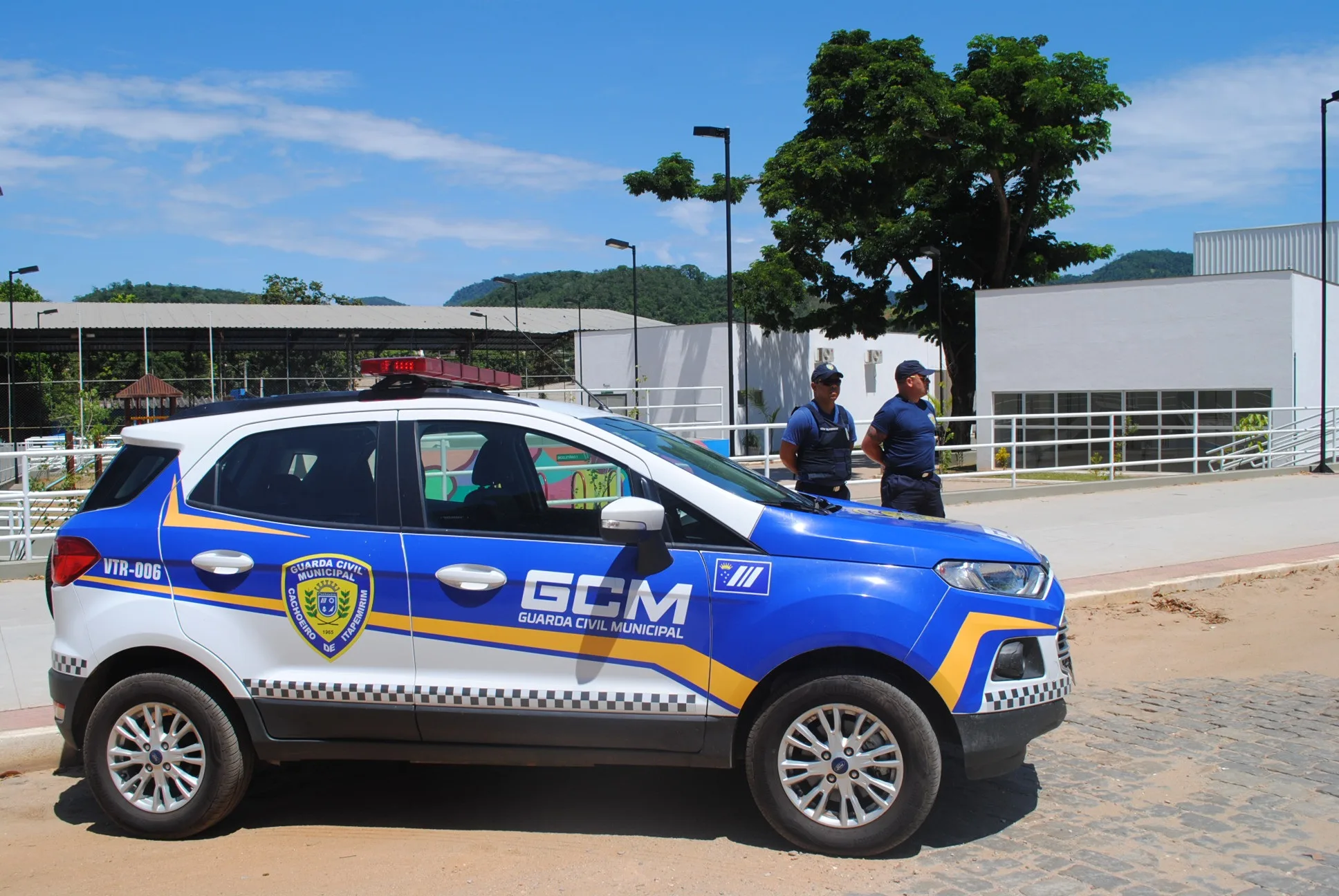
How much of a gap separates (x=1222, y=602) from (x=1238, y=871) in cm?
576

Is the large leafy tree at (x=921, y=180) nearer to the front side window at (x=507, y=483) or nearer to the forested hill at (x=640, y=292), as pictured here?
the front side window at (x=507, y=483)

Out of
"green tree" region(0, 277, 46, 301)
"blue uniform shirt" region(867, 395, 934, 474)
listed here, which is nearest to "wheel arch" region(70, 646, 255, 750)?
"blue uniform shirt" region(867, 395, 934, 474)

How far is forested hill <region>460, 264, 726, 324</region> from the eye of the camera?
108938 mm

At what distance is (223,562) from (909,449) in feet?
15.0

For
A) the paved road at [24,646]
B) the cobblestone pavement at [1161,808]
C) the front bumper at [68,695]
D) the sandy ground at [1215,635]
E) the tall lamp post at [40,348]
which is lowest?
the cobblestone pavement at [1161,808]

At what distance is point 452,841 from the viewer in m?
4.52

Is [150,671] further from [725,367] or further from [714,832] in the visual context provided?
[725,367]

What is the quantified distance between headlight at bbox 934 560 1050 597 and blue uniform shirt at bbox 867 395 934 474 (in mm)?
2947

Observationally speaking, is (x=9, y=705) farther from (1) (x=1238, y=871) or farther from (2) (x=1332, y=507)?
(2) (x=1332, y=507)

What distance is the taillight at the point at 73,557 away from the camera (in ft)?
15.2

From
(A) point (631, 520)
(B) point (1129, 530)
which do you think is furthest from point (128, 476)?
(B) point (1129, 530)

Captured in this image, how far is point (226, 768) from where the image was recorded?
4500 millimetres

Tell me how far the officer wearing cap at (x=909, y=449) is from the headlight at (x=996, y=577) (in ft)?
9.53

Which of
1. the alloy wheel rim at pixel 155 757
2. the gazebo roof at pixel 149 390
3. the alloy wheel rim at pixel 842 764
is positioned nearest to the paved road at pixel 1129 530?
the alloy wheel rim at pixel 155 757
